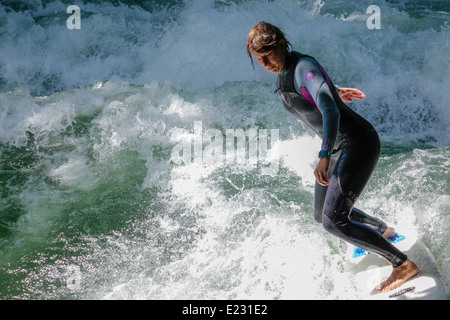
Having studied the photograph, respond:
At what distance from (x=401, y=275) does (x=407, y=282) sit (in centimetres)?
8

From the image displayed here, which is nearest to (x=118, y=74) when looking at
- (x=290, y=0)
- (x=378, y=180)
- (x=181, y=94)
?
(x=181, y=94)

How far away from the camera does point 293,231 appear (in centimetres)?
393

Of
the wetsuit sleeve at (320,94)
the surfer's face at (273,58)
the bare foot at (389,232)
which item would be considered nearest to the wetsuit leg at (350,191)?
the wetsuit sleeve at (320,94)

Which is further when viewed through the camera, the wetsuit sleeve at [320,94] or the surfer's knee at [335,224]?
the surfer's knee at [335,224]

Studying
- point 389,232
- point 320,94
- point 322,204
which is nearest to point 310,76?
point 320,94

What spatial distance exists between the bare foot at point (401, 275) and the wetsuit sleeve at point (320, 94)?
129 centimetres

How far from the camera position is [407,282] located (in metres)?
3.05

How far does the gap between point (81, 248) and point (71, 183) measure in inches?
47.8

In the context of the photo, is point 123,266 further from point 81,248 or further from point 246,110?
point 246,110

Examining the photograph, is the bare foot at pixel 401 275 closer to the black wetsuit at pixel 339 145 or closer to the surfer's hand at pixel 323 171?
the black wetsuit at pixel 339 145

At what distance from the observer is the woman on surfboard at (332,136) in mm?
2494

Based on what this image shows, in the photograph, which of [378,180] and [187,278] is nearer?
[187,278]

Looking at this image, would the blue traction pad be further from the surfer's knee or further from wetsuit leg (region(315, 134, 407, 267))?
the surfer's knee
